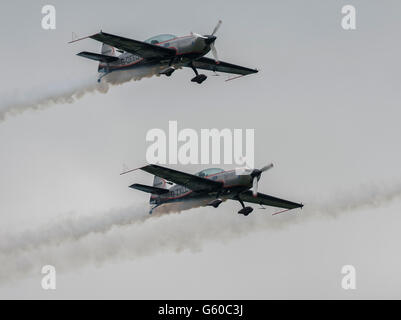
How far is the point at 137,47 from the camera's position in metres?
91.7

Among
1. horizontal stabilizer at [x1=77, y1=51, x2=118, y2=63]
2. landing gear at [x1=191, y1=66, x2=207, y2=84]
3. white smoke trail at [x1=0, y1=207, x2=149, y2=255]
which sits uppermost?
horizontal stabilizer at [x1=77, y1=51, x2=118, y2=63]

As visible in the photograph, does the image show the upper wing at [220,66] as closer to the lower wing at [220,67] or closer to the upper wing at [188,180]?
the lower wing at [220,67]

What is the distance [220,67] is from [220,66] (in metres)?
0.09

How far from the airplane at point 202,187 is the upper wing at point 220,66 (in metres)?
9.14

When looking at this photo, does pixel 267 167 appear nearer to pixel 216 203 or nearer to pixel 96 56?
pixel 216 203

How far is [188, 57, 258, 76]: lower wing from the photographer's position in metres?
99.1

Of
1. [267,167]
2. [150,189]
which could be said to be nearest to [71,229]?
[150,189]

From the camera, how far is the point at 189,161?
93.5 m

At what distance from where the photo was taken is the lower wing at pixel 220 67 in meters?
99.1

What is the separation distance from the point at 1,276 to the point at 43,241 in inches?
171

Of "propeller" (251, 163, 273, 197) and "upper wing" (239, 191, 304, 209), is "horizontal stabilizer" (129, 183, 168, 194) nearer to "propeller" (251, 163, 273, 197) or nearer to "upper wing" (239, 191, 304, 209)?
"upper wing" (239, 191, 304, 209)

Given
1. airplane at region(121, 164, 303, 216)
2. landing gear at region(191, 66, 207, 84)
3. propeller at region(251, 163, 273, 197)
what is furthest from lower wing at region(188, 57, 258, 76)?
propeller at region(251, 163, 273, 197)
